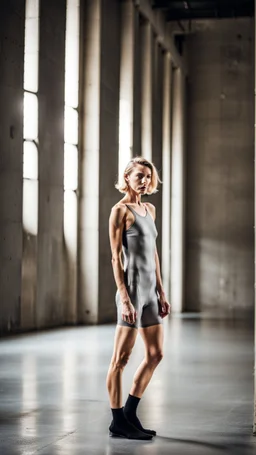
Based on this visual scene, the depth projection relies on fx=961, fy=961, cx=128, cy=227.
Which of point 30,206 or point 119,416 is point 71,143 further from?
point 119,416

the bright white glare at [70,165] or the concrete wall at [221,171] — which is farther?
the concrete wall at [221,171]

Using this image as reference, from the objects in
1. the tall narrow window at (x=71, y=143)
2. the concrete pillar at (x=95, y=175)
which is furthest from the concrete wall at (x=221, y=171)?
the tall narrow window at (x=71, y=143)

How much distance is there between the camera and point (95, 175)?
2358 cm

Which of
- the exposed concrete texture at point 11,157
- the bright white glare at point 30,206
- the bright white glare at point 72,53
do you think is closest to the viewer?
the exposed concrete texture at point 11,157

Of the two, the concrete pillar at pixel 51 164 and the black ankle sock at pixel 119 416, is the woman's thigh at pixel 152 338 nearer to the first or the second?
the black ankle sock at pixel 119 416

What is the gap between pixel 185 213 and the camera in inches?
1350

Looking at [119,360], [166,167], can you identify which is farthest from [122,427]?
[166,167]

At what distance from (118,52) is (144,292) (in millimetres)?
19179

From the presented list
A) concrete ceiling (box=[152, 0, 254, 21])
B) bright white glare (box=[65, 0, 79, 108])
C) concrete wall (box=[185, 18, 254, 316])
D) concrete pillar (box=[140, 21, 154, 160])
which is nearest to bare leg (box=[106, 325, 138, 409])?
bright white glare (box=[65, 0, 79, 108])

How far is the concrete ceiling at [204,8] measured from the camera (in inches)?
1179

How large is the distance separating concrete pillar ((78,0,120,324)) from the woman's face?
620 inches

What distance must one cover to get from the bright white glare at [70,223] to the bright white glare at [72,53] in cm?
223

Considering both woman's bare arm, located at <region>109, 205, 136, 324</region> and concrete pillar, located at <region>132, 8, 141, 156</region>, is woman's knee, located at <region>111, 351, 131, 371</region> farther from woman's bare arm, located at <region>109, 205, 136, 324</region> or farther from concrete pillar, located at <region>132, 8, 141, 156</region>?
concrete pillar, located at <region>132, 8, 141, 156</region>

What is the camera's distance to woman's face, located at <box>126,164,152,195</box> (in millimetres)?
7641
